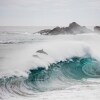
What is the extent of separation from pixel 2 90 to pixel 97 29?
55167 mm

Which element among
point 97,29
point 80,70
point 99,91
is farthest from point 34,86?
point 97,29

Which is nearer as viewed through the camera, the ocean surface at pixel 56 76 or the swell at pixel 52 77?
the ocean surface at pixel 56 76

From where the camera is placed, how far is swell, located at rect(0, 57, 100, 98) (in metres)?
12.2

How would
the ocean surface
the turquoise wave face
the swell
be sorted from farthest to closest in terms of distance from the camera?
the turquoise wave face, the swell, the ocean surface

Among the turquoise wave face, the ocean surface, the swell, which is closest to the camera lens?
the ocean surface

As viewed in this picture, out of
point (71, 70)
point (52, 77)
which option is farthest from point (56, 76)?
point (71, 70)

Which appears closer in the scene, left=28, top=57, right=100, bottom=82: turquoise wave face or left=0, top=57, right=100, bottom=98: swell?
left=0, top=57, right=100, bottom=98: swell

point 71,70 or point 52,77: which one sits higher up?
point 71,70

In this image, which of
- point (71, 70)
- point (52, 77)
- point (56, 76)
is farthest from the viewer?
point (71, 70)

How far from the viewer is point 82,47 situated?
20.8m

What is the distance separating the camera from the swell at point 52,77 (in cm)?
1223

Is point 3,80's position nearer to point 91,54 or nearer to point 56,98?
point 56,98

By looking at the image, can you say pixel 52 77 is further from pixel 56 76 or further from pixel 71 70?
pixel 71 70

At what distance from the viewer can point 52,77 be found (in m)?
15.1
